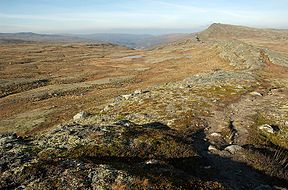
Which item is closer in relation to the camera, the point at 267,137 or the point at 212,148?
the point at 212,148

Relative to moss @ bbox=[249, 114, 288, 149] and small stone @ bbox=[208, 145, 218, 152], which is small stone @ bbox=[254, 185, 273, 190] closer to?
small stone @ bbox=[208, 145, 218, 152]

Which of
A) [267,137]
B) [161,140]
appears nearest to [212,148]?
Answer: [161,140]

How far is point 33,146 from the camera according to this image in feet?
60.7

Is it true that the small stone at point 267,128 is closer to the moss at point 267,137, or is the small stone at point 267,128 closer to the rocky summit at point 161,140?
the rocky summit at point 161,140

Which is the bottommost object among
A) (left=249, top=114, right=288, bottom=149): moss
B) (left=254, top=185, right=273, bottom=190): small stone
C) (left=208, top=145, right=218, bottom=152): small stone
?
(left=249, top=114, right=288, bottom=149): moss

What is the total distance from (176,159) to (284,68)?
55.1 m

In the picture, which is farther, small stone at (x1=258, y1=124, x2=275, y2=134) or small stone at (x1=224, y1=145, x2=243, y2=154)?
small stone at (x1=258, y1=124, x2=275, y2=134)

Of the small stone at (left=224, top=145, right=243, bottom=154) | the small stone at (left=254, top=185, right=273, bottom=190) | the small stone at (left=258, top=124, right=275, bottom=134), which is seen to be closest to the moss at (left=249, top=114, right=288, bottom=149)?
the small stone at (left=258, top=124, right=275, bottom=134)

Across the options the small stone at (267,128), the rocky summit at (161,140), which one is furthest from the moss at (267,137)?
the small stone at (267,128)

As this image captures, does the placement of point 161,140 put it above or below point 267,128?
above

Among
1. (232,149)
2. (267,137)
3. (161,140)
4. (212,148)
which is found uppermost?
(161,140)

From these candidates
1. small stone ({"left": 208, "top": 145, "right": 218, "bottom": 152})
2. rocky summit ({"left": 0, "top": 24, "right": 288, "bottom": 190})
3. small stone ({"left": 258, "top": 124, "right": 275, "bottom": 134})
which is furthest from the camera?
small stone ({"left": 258, "top": 124, "right": 275, "bottom": 134})

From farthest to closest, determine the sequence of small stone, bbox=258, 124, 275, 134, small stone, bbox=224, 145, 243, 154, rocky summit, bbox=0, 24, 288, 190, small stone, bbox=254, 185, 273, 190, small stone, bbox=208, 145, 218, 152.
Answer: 1. small stone, bbox=258, 124, 275, 134
2. small stone, bbox=208, 145, 218, 152
3. small stone, bbox=224, 145, 243, 154
4. small stone, bbox=254, 185, 273, 190
5. rocky summit, bbox=0, 24, 288, 190

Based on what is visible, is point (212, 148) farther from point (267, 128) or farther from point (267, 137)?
point (267, 128)
